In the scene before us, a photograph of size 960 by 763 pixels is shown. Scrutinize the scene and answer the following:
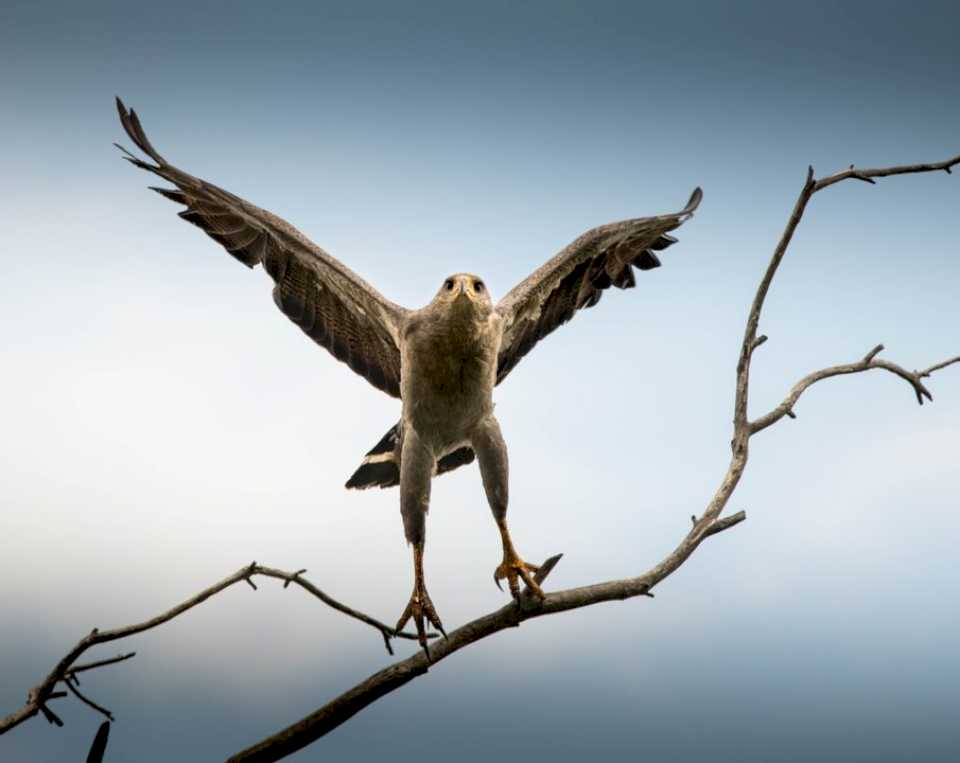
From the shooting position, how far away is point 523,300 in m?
6.09

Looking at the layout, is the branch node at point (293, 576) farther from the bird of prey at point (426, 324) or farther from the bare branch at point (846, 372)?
the bare branch at point (846, 372)

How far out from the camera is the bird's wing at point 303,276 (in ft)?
19.2

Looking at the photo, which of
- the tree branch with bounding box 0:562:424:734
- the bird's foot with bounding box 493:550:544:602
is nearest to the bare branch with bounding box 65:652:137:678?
the tree branch with bounding box 0:562:424:734

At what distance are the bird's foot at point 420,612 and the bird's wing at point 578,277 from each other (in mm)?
1758

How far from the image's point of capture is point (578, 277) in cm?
655

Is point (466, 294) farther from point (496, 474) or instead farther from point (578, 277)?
point (578, 277)

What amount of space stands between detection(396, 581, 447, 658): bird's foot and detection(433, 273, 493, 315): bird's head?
1.47m

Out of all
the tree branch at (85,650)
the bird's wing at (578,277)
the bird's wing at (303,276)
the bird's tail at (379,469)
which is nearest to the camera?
the tree branch at (85,650)

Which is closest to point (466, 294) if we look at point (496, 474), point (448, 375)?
point (448, 375)

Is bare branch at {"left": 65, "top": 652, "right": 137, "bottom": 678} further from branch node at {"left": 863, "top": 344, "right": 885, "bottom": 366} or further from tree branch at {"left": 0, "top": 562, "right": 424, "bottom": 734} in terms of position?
branch node at {"left": 863, "top": 344, "right": 885, "bottom": 366}

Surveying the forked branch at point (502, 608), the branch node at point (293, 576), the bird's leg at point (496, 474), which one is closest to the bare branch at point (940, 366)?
the forked branch at point (502, 608)

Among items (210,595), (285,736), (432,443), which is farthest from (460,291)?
(285,736)

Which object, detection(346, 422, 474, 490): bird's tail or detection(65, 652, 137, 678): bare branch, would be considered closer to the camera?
detection(65, 652, 137, 678): bare branch

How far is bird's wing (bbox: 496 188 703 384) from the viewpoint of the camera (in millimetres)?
6105
